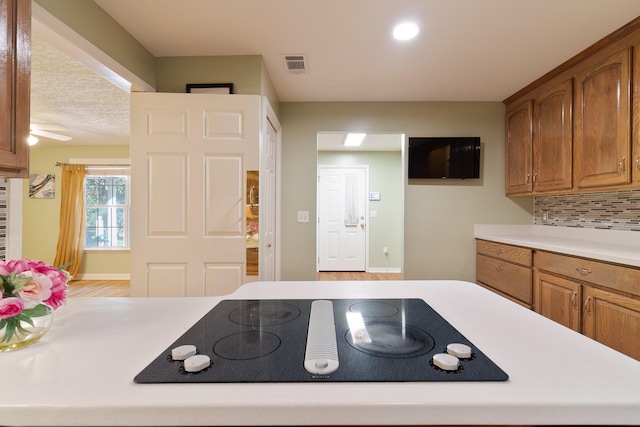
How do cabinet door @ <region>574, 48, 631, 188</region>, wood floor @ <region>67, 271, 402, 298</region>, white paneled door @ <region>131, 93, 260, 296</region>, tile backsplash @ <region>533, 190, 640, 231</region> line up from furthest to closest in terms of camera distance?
wood floor @ <region>67, 271, 402, 298</region>, tile backsplash @ <region>533, 190, 640, 231</region>, white paneled door @ <region>131, 93, 260, 296</region>, cabinet door @ <region>574, 48, 631, 188</region>

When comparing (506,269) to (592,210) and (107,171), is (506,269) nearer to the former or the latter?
(592,210)

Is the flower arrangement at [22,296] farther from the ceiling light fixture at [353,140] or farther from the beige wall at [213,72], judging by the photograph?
the ceiling light fixture at [353,140]

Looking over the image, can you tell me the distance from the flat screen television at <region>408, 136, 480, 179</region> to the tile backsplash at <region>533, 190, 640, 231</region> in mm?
743

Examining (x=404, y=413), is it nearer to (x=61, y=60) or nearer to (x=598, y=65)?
(x=598, y=65)

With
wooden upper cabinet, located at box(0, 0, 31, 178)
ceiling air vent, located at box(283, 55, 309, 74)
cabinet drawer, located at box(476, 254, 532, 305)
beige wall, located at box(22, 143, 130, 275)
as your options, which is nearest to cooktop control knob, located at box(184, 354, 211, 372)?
wooden upper cabinet, located at box(0, 0, 31, 178)

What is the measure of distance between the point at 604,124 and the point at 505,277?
136 cm

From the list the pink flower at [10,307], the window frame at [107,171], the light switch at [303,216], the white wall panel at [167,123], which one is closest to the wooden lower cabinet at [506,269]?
the light switch at [303,216]

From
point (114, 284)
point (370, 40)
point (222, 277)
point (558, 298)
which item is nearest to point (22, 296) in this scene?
point (222, 277)

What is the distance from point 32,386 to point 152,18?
2074 mm

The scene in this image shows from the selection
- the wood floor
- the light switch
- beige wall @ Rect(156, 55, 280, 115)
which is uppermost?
beige wall @ Rect(156, 55, 280, 115)

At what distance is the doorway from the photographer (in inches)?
217

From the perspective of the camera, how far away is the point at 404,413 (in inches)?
18.5

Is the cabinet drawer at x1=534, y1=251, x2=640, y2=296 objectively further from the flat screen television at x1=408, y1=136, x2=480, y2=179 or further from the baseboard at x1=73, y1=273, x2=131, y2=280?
the baseboard at x1=73, y1=273, x2=131, y2=280

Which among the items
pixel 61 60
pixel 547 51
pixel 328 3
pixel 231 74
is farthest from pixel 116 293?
pixel 547 51
